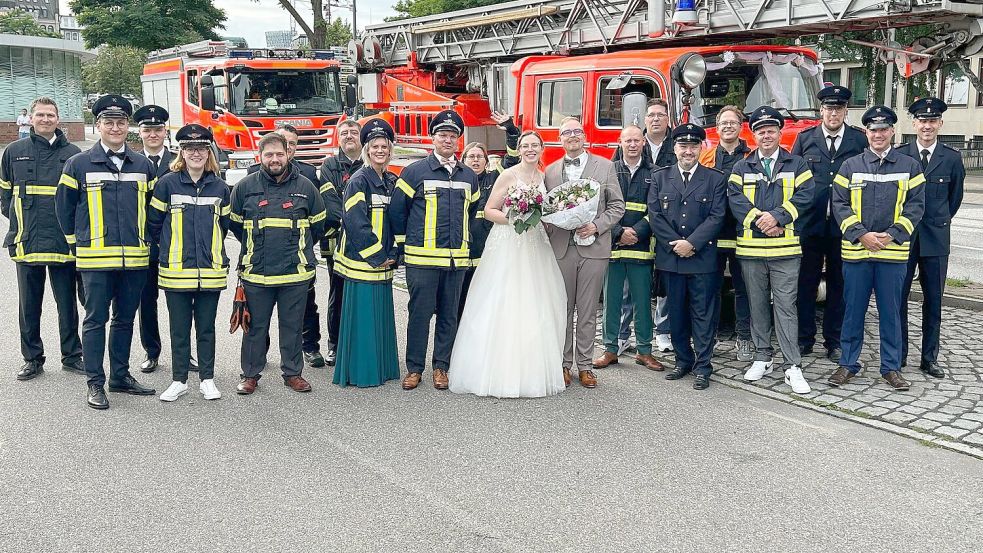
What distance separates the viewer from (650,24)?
36.3 feet

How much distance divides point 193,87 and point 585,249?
15259 mm

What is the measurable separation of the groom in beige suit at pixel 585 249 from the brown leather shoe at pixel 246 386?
7.37 ft

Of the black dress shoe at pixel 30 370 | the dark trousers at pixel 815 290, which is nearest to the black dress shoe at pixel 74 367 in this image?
the black dress shoe at pixel 30 370

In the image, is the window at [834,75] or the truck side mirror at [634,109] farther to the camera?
the window at [834,75]

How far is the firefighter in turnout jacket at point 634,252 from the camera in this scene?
7363 millimetres

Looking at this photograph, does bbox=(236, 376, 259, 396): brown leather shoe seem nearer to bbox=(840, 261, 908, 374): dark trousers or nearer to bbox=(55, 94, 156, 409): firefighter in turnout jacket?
bbox=(55, 94, 156, 409): firefighter in turnout jacket

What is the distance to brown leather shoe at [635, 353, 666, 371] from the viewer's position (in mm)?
7414

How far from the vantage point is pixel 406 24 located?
15922mm

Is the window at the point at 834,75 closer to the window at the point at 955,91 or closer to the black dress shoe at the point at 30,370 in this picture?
the window at the point at 955,91

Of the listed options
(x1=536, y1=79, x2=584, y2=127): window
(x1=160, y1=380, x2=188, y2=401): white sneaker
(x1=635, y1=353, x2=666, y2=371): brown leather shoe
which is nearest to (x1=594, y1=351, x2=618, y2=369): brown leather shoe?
(x1=635, y1=353, x2=666, y2=371): brown leather shoe

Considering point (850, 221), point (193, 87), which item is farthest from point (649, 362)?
point (193, 87)

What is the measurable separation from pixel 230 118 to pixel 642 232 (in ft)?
42.6

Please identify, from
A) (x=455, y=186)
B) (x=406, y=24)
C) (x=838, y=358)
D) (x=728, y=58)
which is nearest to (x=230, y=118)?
(x=406, y=24)

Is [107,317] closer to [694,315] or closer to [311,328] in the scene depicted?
[311,328]
